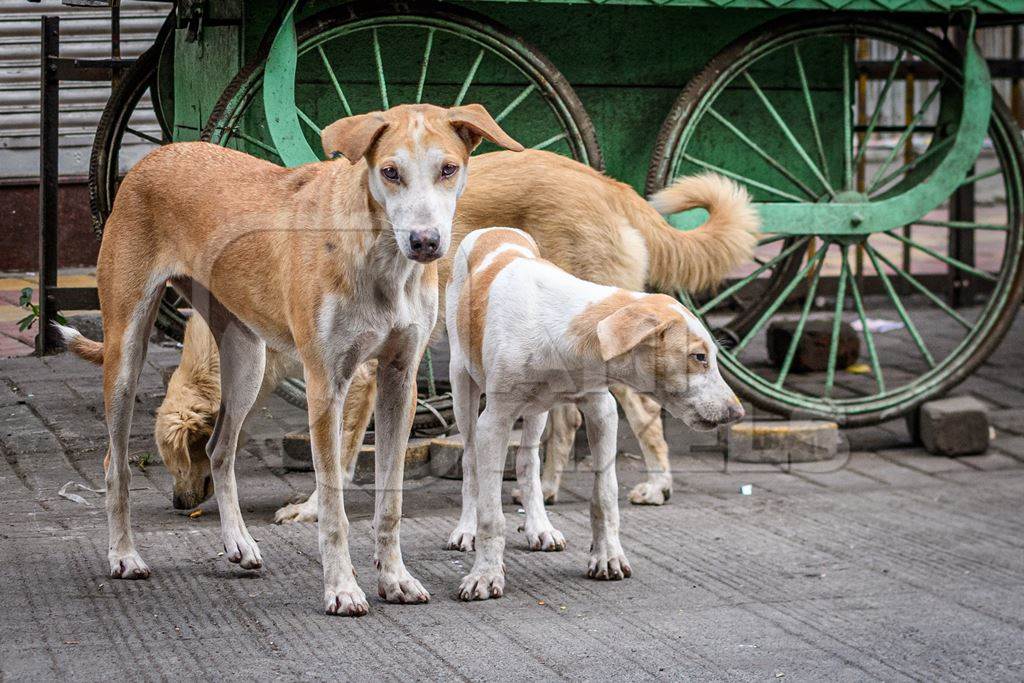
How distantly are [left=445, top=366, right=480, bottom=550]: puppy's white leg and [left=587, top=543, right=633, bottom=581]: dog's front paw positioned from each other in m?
0.53

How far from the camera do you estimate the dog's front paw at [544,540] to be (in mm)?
5031

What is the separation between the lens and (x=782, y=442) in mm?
6516

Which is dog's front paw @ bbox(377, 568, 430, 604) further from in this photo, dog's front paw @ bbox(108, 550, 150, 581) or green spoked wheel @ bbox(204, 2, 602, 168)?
green spoked wheel @ bbox(204, 2, 602, 168)

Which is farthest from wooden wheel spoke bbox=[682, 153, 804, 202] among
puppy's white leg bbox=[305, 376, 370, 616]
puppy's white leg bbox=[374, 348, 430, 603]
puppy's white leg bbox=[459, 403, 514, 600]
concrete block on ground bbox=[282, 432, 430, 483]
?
puppy's white leg bbox=[305, 376, 370, 616]

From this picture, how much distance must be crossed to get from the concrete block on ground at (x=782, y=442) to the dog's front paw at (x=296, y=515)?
216 centimetres

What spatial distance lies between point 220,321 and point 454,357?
0.85m

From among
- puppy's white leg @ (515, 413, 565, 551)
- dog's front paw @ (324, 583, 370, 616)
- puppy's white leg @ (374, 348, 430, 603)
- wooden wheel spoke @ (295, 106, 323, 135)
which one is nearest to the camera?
dog's front paw @ (324, 583, 370, 616)

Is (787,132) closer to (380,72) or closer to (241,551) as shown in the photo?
(380,72)

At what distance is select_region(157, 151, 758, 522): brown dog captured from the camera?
5.38m

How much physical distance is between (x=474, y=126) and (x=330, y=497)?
1.21m

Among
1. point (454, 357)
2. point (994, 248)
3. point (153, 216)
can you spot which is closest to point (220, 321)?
point (153, 216)

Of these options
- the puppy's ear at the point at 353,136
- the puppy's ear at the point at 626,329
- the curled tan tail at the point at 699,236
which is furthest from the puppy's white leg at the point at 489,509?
the curled tan tail at the point at 699,236

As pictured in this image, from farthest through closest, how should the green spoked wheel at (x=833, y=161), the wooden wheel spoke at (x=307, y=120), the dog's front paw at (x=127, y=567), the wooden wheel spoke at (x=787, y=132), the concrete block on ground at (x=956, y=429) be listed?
the concrete block on ground at (x=956, y=429), the wooden wheel spoke at (x=787, y=132), the green spoked wheel at (x=833, y=161), the wooden wheel spoke at (x=307, y=120), the dog's front paw at (x=127, y=567)

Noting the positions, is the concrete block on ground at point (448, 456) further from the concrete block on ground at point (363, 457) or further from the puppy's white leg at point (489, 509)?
the puppy's white leg at point (489, 509)
